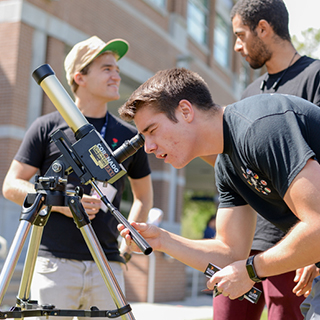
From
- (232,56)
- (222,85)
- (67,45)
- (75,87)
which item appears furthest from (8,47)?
(232,56)

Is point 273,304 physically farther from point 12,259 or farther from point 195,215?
point 195,215

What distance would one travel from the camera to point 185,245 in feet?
7.02

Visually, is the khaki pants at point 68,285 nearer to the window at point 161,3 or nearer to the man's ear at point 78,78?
the man's ear at point 78,78

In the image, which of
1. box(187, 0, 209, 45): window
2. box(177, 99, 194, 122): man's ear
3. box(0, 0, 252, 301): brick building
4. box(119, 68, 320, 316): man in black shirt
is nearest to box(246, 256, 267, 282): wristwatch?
box(119, 68, 320, 316): man in black shirt

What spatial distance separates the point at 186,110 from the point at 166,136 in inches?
5.6

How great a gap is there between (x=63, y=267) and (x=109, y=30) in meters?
8.62

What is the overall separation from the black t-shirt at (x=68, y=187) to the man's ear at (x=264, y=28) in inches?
40.5

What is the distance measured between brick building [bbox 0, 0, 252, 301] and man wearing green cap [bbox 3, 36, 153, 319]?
5.50m

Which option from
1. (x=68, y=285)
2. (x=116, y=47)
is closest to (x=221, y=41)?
(x=116, y=47)

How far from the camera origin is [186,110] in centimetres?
189

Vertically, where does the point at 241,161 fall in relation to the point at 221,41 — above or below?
below

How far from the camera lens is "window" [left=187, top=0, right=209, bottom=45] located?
15.1 m

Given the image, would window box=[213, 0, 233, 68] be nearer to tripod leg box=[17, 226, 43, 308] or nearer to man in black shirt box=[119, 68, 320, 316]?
man in black shirt box=[119, 68, 320, 316]

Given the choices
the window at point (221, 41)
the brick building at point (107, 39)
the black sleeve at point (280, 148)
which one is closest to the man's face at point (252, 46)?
the black sleeve at point (280, 148)
